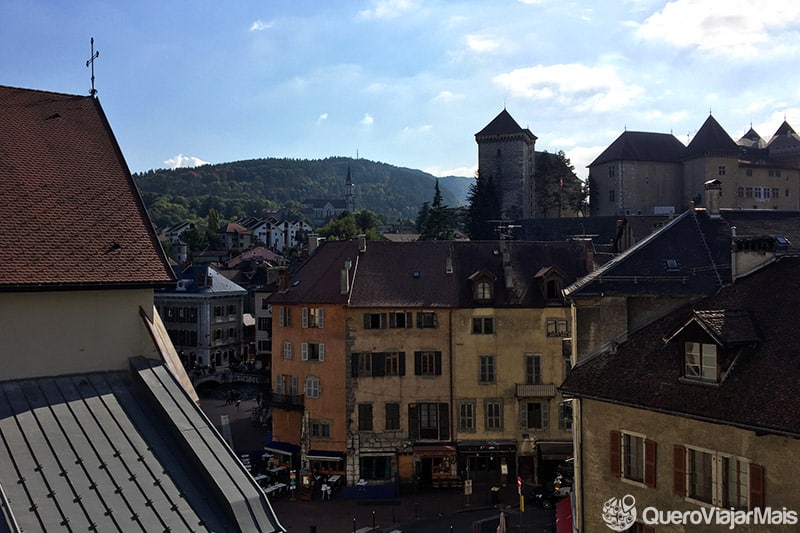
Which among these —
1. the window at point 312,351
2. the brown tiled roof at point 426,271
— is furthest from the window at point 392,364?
the window at point 312,351

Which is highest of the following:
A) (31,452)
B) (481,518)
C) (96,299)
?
(96,299)

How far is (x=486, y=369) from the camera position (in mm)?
37594

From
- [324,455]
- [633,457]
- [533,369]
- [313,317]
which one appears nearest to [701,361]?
[633,457]

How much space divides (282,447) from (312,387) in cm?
417

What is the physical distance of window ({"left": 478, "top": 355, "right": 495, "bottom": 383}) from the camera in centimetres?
Answer: 3753

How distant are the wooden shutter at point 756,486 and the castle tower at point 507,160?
3918 inches

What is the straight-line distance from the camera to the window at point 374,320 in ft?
124

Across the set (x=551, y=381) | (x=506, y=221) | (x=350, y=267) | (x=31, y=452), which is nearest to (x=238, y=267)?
(x=506, y=221)

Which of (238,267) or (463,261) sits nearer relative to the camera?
(463,261)

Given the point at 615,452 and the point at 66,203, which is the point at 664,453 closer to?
the point at 615,452

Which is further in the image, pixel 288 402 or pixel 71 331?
pixel 288 402

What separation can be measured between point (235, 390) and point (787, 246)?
56328 mm

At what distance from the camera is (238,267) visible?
98562 millimetres

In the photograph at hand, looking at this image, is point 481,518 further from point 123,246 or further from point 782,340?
point 123,246
